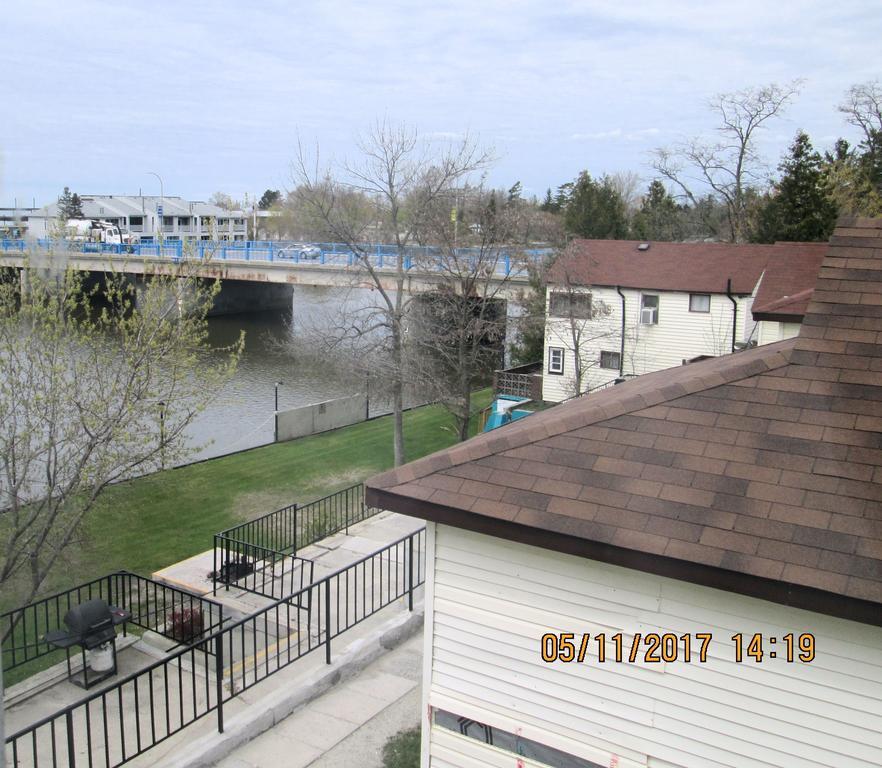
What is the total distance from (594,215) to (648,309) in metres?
15.9

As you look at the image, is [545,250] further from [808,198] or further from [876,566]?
[876,566]

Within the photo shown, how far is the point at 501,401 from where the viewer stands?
30.4m

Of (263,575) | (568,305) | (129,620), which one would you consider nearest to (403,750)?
(129,620)

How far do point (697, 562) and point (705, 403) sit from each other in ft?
4.71

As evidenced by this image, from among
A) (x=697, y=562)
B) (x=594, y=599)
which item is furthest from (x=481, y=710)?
(x=697, y=562)

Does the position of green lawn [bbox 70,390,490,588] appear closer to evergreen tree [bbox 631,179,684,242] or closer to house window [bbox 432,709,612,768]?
house window [bbox 432,709,612,768]

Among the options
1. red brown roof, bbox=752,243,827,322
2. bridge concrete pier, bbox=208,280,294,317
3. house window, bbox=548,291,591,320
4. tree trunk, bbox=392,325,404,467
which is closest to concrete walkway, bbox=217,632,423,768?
tree trunk, bbox=392,325,404,467

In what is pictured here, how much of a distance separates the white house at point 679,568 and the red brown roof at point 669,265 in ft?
74.7

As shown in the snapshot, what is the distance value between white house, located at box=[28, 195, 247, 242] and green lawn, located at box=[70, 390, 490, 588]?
15.6ft

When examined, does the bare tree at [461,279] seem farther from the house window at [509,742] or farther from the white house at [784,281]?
the house window at [509,742]

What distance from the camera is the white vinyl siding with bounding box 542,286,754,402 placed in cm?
2889

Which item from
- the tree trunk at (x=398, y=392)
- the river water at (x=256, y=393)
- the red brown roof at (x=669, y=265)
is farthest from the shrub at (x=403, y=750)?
the red brown roof at (x=669, y=265)

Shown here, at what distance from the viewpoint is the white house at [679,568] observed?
5.05 metres

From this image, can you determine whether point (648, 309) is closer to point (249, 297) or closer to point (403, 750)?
point (403, 750)
